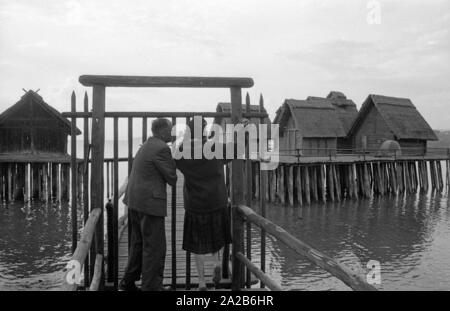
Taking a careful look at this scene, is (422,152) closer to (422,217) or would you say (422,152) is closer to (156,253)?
(422,217)

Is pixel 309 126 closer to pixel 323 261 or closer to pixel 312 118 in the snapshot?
pixel 312 118

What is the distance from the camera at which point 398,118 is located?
1160 inches

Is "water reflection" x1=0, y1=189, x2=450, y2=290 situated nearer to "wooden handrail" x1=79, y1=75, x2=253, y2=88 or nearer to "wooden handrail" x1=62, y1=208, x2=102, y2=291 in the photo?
"wooden handrail" x1=79, y1=75, x2=253, y2=88

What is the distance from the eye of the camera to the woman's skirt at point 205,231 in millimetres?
4473

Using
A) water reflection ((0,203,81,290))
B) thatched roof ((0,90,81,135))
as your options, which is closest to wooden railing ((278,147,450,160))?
thatched roof ((0,90,81,135))

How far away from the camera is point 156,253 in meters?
4.00

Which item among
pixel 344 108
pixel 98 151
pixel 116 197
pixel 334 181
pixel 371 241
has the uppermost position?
pixel 344 108

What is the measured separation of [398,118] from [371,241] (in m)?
18.2

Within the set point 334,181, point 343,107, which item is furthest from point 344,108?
point 334,181
